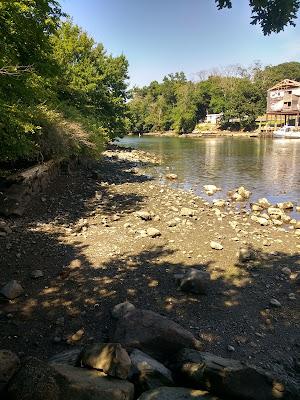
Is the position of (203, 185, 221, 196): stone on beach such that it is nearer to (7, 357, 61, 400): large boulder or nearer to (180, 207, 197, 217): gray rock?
(180, 207, 197, 217): gray rock

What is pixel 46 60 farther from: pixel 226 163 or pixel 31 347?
pixel 226 163

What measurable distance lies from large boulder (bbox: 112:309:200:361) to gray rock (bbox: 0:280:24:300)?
2.20m

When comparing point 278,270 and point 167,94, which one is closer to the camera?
point 278,270

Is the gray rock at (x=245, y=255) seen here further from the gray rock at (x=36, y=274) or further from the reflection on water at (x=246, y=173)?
the reflection on water at (x=246, y=173)

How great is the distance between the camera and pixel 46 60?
34.3 ft

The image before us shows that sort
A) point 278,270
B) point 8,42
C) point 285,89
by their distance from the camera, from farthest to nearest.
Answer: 1. point 285,89
2. point 8,42
3. point 278,270

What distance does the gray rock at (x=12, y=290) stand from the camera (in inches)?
252

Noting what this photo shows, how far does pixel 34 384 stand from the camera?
11.0ft

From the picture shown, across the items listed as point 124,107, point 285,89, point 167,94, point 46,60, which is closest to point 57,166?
point 46,60

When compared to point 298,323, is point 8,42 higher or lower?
higher

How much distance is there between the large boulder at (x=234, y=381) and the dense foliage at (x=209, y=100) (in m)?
66.5

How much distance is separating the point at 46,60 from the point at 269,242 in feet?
26.1

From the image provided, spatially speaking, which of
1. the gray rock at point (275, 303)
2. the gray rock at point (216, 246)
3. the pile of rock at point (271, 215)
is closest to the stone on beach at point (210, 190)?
the pile of rock at point (271, 215)

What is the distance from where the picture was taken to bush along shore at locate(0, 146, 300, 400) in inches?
150
